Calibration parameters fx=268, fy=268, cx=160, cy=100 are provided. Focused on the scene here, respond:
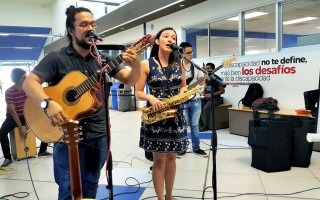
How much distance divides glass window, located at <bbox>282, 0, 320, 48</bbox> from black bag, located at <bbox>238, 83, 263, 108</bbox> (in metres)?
0.91

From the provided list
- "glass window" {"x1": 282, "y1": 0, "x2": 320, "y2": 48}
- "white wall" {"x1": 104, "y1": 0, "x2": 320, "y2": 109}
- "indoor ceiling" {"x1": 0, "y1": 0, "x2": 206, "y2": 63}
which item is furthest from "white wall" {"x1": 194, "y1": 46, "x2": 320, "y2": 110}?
"indoor ceiling" {"x1": 0, "y1": 0, "x2": 206, "y2": 63}

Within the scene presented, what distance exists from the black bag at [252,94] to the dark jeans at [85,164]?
4.18 metres

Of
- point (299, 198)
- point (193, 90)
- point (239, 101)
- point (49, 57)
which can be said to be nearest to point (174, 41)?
point (193, 90)

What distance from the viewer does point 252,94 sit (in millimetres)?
5375

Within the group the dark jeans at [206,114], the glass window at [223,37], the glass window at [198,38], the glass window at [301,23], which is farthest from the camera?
the glass window at [198,38]

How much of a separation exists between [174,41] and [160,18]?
6.14 meters

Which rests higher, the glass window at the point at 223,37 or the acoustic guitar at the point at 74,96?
the glass window at the point at 223,37

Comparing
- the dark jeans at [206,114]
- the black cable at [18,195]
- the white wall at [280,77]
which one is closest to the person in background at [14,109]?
the black cable at [18,195]

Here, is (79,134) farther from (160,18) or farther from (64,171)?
(160,18)

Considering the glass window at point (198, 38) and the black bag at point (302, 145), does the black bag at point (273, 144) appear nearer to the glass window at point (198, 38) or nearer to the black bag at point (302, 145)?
the black bag at point (302, 145)

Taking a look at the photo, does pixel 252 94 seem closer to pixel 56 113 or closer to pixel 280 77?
pixel 280 77

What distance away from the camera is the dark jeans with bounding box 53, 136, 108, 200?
5.49 feet

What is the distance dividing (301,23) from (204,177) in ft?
22.7

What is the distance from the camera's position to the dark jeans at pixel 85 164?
1673 millimetres
